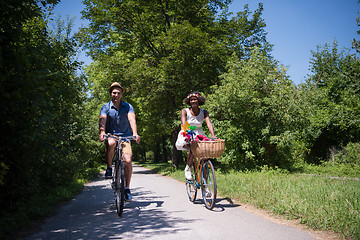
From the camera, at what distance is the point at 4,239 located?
3.62 meters

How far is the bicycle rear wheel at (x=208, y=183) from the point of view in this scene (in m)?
5.29

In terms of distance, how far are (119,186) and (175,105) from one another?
12.5m

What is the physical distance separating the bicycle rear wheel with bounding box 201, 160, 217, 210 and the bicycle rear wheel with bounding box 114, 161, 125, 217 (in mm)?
1671

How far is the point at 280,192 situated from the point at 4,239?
190 inches

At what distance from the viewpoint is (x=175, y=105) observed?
17328 millimetres

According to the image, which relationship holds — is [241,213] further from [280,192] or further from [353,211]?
[353,211]

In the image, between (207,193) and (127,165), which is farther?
(207,193)

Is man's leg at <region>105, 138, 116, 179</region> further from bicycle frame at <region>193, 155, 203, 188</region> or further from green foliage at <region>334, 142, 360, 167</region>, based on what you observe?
green foliage at <region>334, 142, 360, 167</region>

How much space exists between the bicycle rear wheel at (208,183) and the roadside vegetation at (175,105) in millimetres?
979

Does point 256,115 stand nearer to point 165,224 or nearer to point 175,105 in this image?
point 175,105

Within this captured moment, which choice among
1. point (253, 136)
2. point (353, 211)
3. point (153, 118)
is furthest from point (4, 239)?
point (153, 118)

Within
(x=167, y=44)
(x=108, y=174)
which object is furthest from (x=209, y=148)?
(x=167, y=44)

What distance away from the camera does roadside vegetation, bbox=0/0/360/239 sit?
13.9 ft

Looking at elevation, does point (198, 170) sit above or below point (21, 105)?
below
